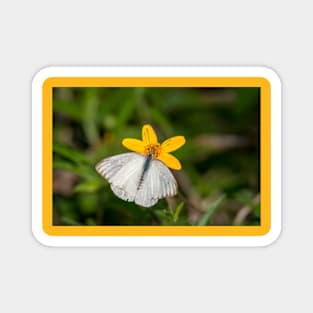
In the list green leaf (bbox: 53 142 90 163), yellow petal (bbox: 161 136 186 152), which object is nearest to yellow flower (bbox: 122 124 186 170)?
yellow petal (bbox: 161 136 186 152)

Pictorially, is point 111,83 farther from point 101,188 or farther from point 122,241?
point 122,241

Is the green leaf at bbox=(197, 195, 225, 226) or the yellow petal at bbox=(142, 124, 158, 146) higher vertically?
the yellow petal at bbox=(142, 124, 158, 146)

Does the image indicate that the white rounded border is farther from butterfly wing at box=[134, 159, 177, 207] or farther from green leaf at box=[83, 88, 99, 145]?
green leaf at box=[83, 88, 99, 145]

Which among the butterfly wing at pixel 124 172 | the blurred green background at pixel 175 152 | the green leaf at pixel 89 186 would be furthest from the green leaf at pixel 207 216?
the green leaf at pixel 89 186

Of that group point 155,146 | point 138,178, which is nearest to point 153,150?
point 155,146

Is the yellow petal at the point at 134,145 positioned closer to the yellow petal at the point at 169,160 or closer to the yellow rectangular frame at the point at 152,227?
the yellow petal at the point at 169,160

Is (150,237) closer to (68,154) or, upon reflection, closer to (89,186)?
(89,186)

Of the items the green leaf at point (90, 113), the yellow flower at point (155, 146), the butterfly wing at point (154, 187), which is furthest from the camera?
the green leaf at point (90, 113)
